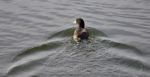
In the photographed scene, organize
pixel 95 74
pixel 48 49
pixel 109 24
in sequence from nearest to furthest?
pixel 95 74 < pixel 48 49 < pixel 109 24

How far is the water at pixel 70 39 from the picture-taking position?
12250 mm

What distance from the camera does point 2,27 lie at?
1642cm

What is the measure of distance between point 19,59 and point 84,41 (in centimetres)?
279

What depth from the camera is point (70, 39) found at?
15141mm

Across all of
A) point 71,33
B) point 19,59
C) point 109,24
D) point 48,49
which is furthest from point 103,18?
point 19,59

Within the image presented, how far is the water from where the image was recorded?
12.2m

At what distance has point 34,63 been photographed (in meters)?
13.0

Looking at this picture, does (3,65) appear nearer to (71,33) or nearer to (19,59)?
(19,59)

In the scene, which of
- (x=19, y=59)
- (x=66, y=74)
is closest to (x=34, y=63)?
(x=19, y=59)

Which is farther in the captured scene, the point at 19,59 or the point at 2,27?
the point at 2,27

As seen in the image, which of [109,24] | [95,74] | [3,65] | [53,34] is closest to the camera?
[95,74]

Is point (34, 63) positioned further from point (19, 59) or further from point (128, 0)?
point (128, 0)

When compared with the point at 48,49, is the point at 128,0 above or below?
above

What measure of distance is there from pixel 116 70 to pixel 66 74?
1.63 m
